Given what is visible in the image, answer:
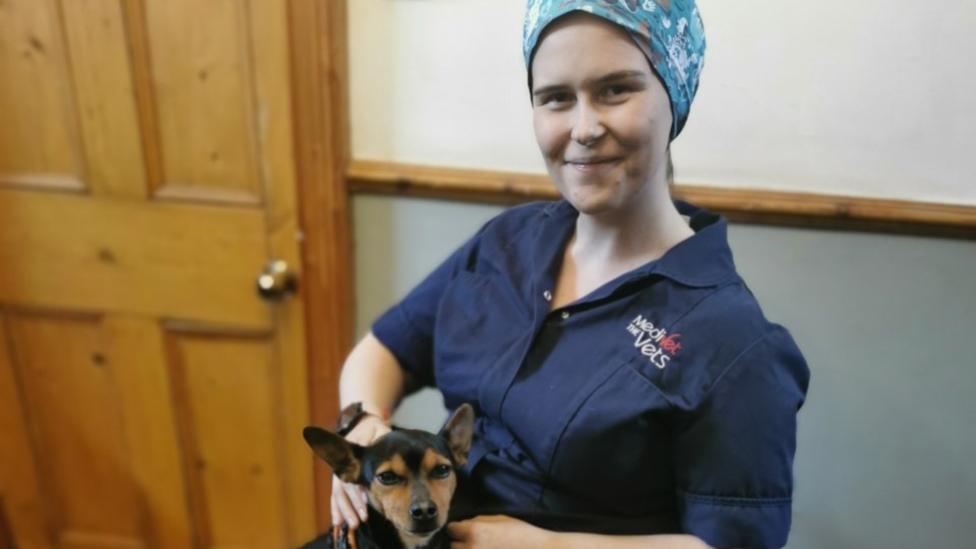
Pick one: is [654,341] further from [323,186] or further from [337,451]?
[323,186]

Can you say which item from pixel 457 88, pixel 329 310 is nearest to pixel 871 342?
pixel 457 88

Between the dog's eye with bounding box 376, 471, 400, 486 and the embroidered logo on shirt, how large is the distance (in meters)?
0.32

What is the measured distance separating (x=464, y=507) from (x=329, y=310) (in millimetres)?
675

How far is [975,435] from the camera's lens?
1.28m

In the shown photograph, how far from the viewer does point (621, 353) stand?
0.80 meters

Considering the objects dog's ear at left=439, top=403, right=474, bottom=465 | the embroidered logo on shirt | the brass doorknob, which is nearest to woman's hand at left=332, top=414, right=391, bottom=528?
dog's ear at left=439, top=403, right=474, bottom=465

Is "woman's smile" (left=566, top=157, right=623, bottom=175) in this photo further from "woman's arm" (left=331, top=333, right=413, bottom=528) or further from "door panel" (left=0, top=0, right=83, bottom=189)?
"door panel" (left=0, top=0, right=83, bottom=189)

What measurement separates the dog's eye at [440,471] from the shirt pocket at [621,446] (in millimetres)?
127

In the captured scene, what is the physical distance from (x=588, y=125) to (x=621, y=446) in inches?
14.2

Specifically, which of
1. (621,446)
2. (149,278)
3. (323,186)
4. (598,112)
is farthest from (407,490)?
(149,278)

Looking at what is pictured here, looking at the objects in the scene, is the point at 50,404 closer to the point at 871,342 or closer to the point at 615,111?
the point at 615,111

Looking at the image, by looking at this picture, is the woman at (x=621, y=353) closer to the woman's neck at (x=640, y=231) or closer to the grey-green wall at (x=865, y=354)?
the woman's neck at (x=640, y=231)

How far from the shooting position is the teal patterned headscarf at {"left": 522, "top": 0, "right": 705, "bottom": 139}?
713 millimetres

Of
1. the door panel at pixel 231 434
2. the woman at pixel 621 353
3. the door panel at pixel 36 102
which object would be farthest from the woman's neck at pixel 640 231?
the door panel at pixel 36 102
